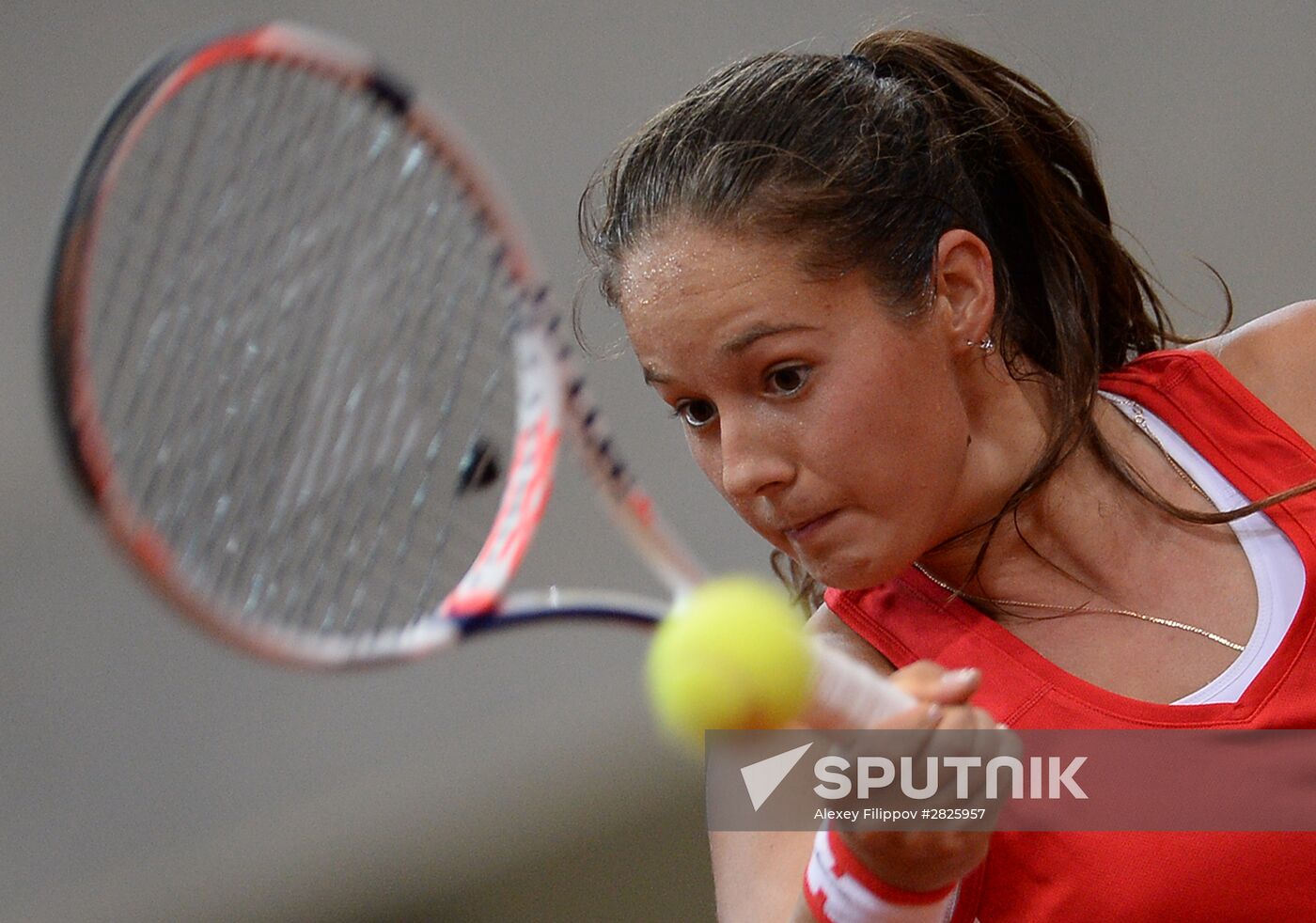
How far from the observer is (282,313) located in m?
1.03

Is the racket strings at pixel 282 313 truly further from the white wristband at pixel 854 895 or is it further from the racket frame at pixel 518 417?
the white wristband at pixel 854 895

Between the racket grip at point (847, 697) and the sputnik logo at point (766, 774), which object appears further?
the sputnik logo at point (766, 774)

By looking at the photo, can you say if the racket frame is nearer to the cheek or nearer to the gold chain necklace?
the cheek

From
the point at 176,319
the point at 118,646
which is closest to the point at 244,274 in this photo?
the point at 176,319

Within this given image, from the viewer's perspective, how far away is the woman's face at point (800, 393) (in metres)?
0.97

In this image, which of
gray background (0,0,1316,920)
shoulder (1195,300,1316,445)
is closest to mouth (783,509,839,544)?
shoulder (1195,300,1316,445)

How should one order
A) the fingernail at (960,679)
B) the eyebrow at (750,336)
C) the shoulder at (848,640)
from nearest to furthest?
the fingernail at (960,679) → the eyebrow at (750,336) → the shoulder at (848,640)

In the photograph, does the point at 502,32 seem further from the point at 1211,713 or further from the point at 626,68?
the point at 1211,713

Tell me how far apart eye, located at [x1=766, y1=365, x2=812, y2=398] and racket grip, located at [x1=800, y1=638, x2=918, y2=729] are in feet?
0.56

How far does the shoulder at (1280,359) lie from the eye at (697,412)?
0.41 m

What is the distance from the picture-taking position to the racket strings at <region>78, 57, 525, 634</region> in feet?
3.07

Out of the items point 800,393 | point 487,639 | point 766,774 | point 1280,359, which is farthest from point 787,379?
point 487,639

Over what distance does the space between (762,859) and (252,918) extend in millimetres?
1370

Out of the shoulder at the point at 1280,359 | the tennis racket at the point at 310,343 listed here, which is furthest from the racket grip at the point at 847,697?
the shoulder at the point at 1280,359
